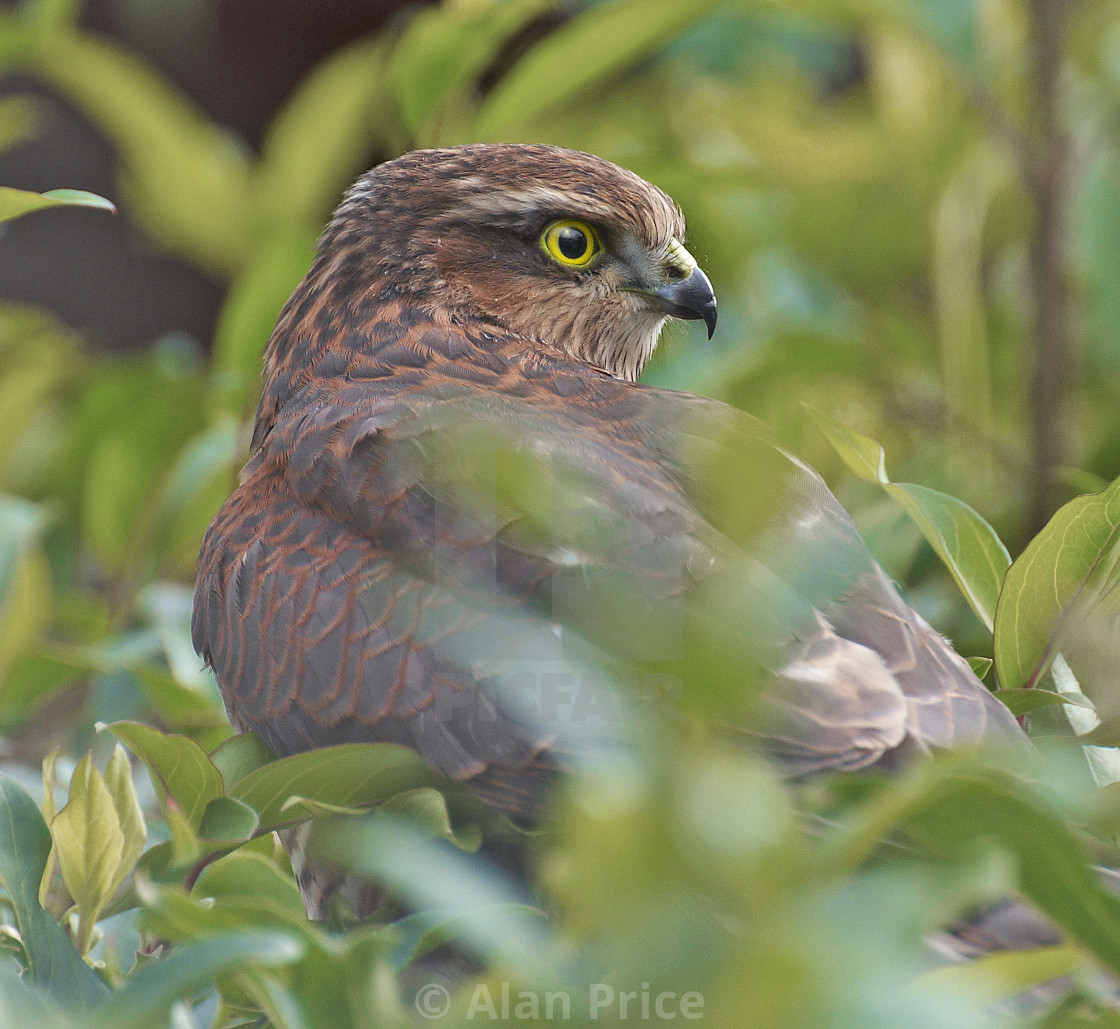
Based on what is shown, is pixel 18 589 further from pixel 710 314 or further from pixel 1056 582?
pixel 1056 582

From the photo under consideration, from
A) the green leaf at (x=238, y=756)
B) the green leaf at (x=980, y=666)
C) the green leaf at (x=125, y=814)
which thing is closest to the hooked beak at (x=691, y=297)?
the green leaf at (x=980, y=666)

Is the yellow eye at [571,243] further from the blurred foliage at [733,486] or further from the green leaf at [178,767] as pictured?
the green leaf at [178,767]

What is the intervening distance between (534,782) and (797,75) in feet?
12.3

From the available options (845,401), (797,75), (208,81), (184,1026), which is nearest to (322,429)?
(184,1026)

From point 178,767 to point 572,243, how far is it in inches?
57.0

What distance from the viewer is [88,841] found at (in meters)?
1.44

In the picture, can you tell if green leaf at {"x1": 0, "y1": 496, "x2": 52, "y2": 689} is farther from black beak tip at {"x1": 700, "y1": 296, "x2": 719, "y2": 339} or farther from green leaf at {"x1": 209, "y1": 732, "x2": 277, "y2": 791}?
black beak tip at {"x1": 700, "y1": 296, "x2": 719, "y2": 339}

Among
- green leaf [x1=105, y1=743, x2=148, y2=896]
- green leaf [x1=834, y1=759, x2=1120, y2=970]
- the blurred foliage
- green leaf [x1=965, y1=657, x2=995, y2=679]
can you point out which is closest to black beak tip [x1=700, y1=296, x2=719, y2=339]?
the blurred foliage

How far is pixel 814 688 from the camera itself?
155cm

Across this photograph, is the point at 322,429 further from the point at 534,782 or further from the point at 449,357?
the point at 534,782

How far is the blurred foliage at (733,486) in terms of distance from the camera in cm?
82

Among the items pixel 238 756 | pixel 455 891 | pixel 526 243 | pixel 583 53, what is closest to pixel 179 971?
pixel 455 891

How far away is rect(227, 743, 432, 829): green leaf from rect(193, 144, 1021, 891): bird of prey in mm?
160

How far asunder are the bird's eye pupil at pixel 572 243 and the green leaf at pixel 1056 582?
47.0 inches
